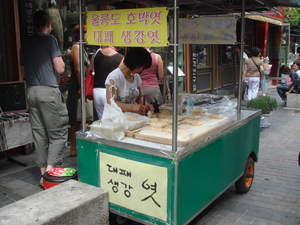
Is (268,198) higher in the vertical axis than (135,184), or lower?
lower

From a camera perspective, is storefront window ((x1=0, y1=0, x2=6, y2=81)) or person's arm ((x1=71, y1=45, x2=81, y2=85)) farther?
storefront window ((x1=0, y1=0, x2=6, y2=81))

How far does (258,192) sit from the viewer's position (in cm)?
415

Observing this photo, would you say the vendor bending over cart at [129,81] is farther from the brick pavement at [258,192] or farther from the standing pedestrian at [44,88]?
the brick pavement at [258,192]

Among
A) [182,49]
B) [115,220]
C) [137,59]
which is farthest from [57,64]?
[182,49]

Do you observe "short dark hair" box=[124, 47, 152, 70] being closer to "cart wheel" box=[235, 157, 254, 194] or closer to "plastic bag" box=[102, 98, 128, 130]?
"plastic bag" box=[102, 98, 128, 130]

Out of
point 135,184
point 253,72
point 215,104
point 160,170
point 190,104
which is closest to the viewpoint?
point 160,170

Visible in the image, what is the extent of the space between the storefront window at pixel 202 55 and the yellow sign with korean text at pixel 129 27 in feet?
25.9

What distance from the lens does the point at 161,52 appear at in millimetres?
8422

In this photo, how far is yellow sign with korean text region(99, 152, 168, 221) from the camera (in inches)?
101

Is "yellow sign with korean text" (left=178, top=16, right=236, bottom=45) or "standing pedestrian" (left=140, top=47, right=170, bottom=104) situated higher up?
"yellow sign with korean text" (left=178, top=16, right=236, bottom=45)

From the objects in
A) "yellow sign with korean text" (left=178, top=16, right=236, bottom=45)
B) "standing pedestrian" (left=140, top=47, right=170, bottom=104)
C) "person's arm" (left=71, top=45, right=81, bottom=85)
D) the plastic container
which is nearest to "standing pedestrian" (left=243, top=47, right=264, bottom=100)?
"standing pedestrian" (left=140, top=47, right=170, bottom=104)

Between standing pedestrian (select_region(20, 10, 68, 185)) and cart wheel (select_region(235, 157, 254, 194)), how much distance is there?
7.03 feet

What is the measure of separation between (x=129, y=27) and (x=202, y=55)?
869 cm

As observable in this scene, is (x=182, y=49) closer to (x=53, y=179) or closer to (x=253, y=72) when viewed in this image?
(x=253, y=72)
